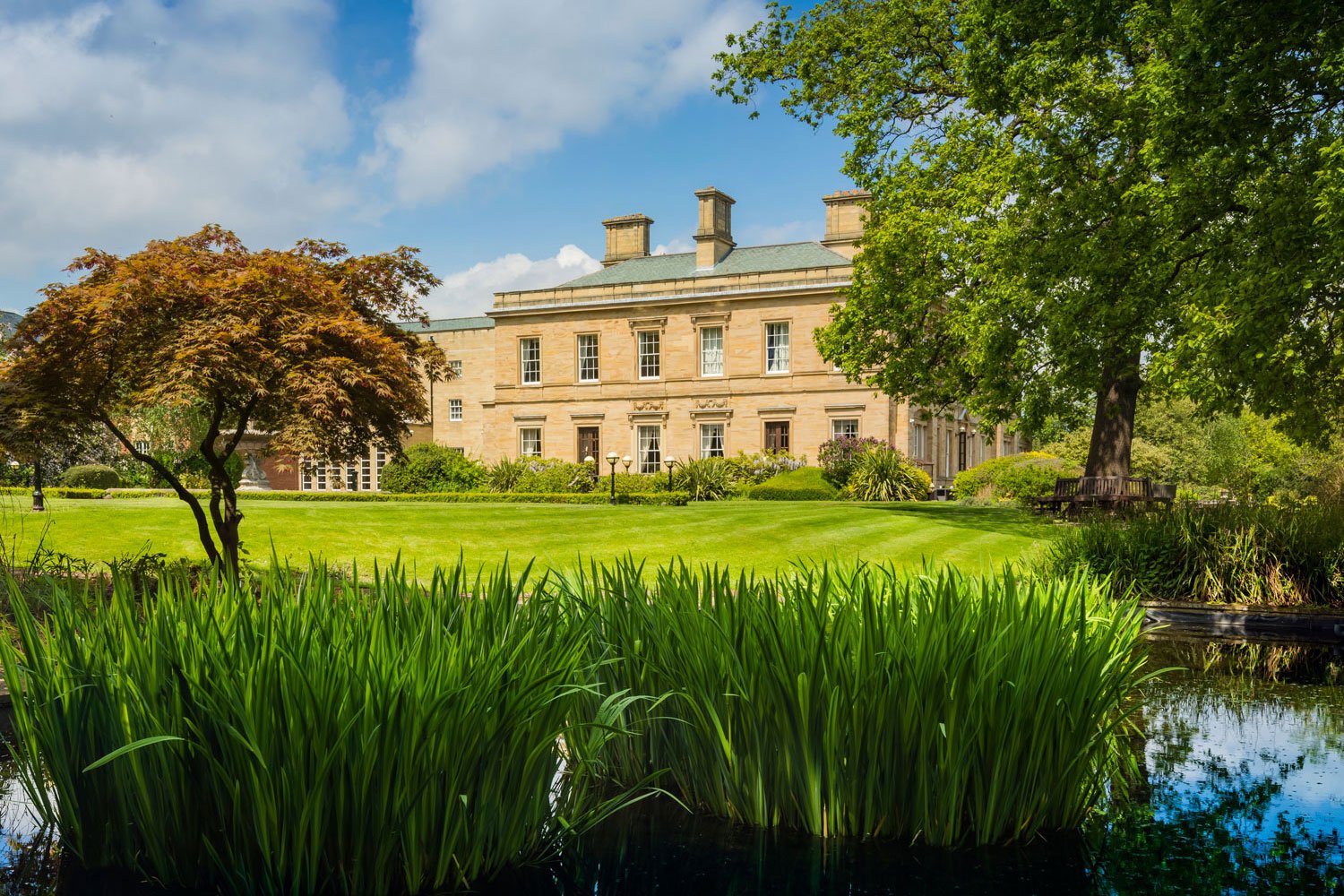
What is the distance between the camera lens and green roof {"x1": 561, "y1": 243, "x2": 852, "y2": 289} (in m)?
39.3

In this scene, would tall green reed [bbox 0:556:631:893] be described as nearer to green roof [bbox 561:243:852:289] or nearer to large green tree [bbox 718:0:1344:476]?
large green tree [bbox 718:0:1344:476]

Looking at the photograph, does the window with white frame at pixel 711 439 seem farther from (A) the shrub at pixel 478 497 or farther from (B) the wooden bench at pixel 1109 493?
(B) the wooden bench at pixel 1109 493

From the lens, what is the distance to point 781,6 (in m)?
21.0

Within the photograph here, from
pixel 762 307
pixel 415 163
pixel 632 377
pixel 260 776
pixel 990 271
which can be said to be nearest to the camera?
pixel 260 776

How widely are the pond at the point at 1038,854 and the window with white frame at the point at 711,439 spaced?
115 ft

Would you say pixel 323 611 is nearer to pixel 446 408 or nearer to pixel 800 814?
pixel 800 814

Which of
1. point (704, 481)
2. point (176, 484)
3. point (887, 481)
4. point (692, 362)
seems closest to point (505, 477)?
point (704, 481)

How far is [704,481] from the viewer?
3219 cm

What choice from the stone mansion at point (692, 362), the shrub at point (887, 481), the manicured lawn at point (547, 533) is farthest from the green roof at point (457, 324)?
the manicured lawn at point (547, 533)

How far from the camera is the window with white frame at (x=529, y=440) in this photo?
141 ft

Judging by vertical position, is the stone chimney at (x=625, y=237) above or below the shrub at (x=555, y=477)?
above

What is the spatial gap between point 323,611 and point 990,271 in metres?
16.1

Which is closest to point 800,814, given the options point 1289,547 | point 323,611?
point 323,611

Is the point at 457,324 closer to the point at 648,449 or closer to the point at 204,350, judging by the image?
the point at 648,449
